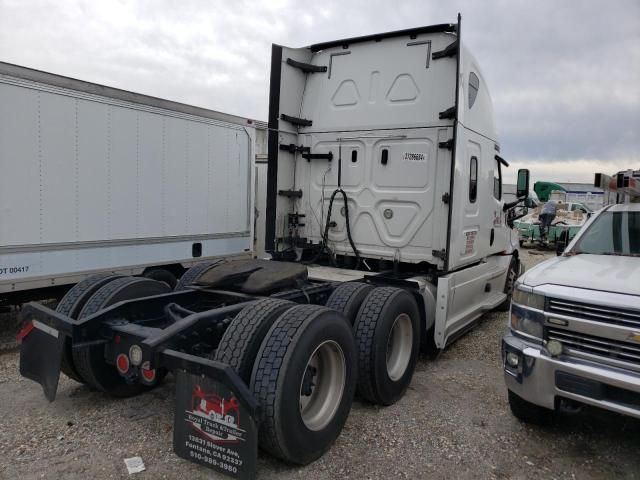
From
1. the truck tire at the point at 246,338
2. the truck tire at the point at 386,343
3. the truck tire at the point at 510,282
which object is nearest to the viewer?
the truck tire at the point at 246,338

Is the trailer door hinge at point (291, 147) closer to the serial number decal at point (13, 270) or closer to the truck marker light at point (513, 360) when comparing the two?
the serial number decal at point (13, 270)

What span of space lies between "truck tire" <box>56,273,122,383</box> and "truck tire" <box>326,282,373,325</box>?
6.79 ft

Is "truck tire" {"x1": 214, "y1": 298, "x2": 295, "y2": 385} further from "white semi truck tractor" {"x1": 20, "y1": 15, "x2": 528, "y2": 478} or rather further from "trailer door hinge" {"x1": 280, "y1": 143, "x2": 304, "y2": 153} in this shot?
"trailer door hinge" {"x1": 280, "y1": 143, "x2": 304, "y2": 153}

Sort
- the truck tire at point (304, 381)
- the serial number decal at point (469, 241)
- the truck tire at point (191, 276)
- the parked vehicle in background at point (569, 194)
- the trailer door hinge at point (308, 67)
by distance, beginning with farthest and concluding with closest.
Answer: the parked vehicle in background at point (569, 194)
the trailer door hinge at point (308, 67)
the serial number decal at point (469, 241)
the truck tire at point (191, 276)
the truck tire at point (304, 381)

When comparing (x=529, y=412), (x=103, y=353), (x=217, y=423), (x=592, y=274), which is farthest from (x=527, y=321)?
(x=103, y=353)

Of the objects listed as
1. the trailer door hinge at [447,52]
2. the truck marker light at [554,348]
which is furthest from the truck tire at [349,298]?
the trailer door hinge at [447,52]

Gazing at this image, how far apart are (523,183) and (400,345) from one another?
382 cm

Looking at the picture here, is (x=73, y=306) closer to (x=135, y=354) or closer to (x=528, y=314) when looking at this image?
(x=135, y=354)

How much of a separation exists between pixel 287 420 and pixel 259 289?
1.44m

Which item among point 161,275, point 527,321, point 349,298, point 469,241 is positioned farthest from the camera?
point 161,275

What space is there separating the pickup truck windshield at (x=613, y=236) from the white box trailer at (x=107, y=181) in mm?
5338

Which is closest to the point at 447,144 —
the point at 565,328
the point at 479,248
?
the point at 479,248

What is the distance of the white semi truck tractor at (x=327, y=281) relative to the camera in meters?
2.92

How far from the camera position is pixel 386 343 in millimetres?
4148
